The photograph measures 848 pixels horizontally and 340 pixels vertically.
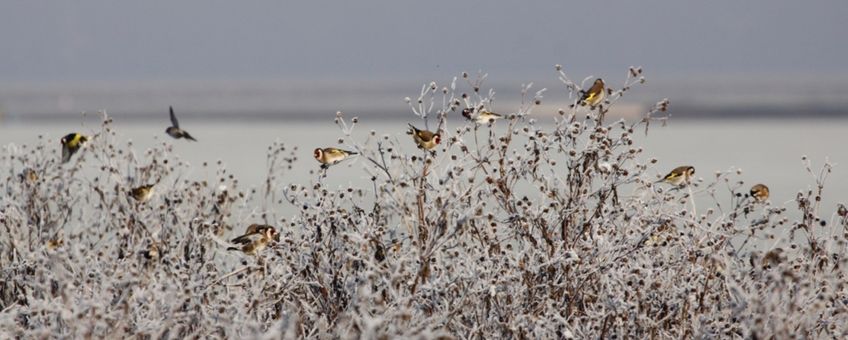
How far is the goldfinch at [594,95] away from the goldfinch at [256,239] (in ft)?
3.94

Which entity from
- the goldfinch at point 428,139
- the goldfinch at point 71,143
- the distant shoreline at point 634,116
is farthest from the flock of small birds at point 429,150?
the distant shoreline at point 634,116

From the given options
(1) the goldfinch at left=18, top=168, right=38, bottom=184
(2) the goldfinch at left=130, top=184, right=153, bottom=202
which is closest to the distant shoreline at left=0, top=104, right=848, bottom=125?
(1) the goldfinch at left=18, top=168, right=38, bottom=184

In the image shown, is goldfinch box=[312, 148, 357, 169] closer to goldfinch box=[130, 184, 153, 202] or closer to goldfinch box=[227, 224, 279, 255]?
goldfinch box=[227, 224, 279, 255]

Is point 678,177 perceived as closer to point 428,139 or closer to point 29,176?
point 428,139

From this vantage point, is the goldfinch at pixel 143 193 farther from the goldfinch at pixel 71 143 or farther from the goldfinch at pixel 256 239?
the goldfinch at pixel 256 239

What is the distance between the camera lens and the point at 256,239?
16.0ft

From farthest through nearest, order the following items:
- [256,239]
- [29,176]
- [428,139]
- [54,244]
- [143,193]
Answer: [29,176], [143,193], [54,244], [256,239], [428,139]

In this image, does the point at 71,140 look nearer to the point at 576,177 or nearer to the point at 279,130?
the point at 576,177

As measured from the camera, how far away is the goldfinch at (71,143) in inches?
229

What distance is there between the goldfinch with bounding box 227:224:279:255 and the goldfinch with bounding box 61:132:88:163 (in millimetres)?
1257

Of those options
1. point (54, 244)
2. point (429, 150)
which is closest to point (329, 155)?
point (429, 150)

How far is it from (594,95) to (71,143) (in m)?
2.24

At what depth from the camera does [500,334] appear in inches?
176

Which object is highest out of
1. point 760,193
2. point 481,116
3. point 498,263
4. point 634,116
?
point 481,116
